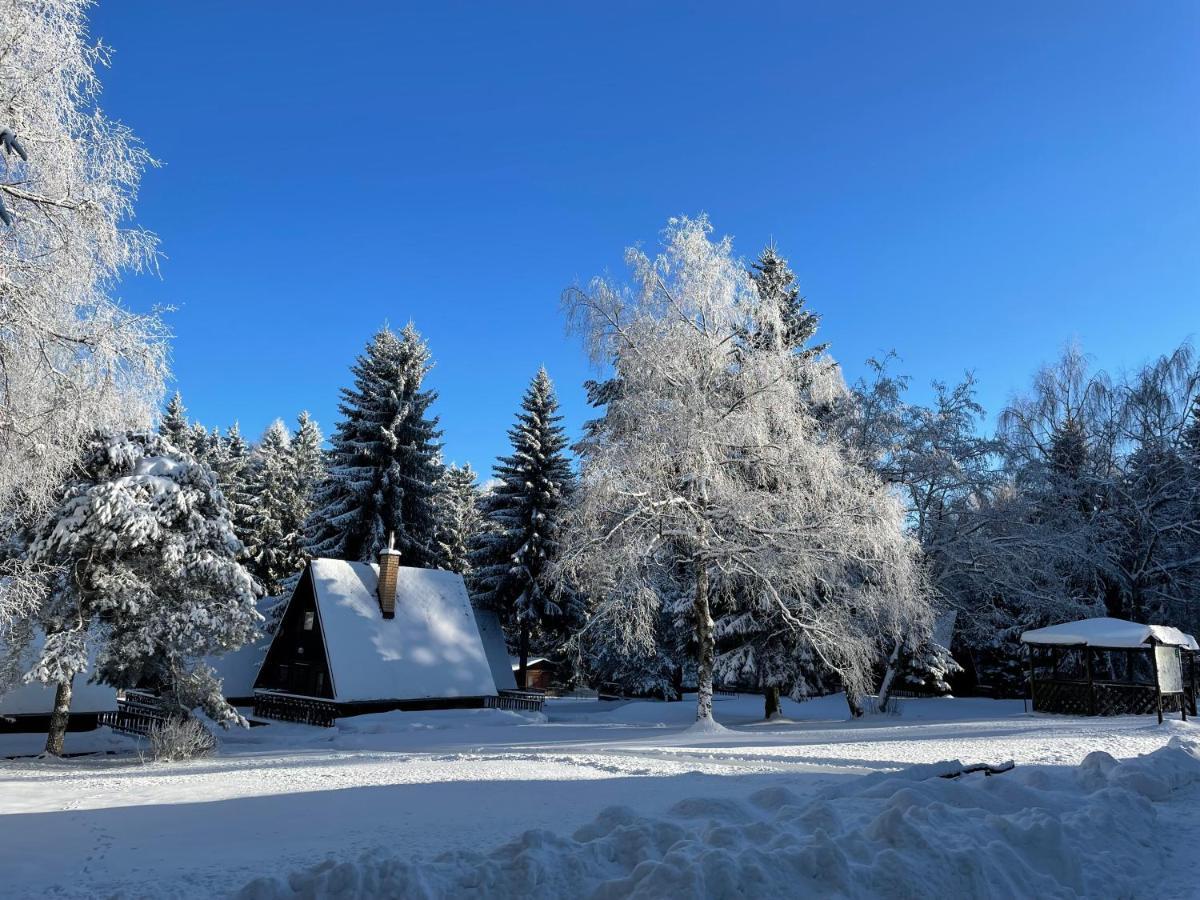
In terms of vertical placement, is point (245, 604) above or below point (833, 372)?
below

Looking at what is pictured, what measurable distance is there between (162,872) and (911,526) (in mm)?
23288

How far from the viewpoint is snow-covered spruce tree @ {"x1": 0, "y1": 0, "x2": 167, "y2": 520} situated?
8062mm

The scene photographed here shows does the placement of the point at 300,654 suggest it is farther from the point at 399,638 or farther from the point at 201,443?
the point at 201,443

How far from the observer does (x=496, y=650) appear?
1362 inches

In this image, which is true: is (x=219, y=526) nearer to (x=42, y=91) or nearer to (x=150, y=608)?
(x=150, y=608)

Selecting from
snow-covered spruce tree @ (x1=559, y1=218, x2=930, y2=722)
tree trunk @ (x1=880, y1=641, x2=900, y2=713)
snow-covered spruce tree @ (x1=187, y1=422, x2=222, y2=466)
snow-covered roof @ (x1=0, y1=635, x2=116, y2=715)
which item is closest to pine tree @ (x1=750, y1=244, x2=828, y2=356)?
snow-covered spruce tree @ (x1=559, y1=218, x2=930, y2=722)

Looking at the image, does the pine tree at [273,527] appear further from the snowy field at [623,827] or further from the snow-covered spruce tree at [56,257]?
the snow-covered spruce tree at [56,257]

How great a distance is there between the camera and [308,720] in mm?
24547

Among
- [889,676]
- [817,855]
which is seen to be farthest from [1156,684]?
[817,855]

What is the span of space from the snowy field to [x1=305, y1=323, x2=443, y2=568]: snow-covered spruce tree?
901 inches

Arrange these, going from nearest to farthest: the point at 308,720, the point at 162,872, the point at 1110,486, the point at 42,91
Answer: the point at 162,872 → the point at 42,91 → the point at 308,720 → the point at 1110,486

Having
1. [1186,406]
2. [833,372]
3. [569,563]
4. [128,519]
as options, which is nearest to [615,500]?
[569,563]

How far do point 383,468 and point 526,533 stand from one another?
7107 mm

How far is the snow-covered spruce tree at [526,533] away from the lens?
118 ft
